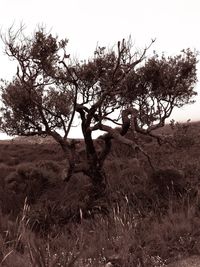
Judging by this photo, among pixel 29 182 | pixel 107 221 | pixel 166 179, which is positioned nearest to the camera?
pixel 107 221

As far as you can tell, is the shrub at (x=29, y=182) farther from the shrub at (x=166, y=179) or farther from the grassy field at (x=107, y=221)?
the shrub at (x=166, y=179)

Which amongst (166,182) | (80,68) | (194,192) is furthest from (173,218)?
(80,68)

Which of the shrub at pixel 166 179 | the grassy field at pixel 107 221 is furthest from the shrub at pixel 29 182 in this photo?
the shrub at pixel 166 179

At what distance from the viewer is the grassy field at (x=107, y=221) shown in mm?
6491

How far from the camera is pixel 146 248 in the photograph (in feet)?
23.3

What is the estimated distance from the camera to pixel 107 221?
811cm

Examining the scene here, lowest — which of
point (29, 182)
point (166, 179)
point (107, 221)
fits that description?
point (29, 182)

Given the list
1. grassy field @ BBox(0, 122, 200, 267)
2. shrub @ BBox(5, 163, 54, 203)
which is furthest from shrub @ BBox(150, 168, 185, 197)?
shrub @ BBox(5, 163, 54, 203)

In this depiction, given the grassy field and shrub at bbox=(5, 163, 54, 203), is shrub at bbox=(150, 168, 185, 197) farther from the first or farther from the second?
shrub at bbox=(5, 163, 54, 203)

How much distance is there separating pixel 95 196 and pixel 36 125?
6495 millimetres

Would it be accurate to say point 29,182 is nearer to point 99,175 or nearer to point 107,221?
point 99,175

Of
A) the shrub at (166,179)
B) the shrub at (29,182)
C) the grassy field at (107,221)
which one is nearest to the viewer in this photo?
the grassy field at (107,221)

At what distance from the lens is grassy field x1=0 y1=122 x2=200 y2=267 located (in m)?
6.49

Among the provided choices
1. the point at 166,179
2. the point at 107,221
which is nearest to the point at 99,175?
the point at 166,179
